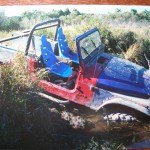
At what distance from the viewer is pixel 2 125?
2.31 meters

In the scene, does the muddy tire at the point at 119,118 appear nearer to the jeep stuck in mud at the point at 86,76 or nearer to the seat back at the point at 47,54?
the jeep stuck in mud at the point at 86,76

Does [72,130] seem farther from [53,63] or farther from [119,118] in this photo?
[53,63]

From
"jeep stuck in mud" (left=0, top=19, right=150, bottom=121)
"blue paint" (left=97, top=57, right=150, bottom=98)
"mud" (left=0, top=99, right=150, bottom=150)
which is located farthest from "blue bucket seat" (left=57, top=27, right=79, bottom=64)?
"mud" (left=0, top=99, right=150, bottom=150)

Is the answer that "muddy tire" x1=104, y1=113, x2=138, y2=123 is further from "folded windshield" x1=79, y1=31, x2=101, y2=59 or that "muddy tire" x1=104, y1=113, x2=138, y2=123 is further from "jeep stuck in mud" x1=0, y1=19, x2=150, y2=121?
"folded windshield" x1=79, y1=31, x2=101, y2=59

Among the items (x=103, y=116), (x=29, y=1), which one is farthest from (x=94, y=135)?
(x=29, y=1)

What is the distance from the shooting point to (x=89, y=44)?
256 centimetres

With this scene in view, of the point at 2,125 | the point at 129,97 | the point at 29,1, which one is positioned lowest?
the point at 2,125

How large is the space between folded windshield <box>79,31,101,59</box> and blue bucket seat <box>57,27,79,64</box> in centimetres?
7

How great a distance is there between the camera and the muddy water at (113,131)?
2.46m

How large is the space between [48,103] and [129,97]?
60 cm

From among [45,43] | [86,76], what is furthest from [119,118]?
[45,43]

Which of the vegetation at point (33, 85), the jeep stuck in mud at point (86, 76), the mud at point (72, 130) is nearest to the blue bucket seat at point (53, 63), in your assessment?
the jeep stuck in mud at point (86, 76)

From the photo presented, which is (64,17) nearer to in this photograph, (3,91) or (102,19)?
(102,19)

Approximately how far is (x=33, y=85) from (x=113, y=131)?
27.1 inches
